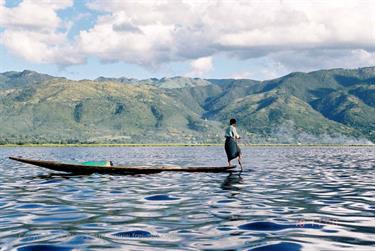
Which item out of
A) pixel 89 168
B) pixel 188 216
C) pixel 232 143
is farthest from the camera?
pixel 232 143

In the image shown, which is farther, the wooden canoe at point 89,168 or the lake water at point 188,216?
the wooden canoe at point 89,168

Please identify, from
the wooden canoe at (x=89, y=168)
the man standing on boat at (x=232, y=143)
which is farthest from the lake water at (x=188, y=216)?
the man standing on boat at (x=232, y=143)

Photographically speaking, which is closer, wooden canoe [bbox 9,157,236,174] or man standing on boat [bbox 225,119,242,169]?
wooden canoe [bbox 9,157,236,174]

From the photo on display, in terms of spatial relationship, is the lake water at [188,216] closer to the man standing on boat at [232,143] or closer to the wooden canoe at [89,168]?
the wooden canoe at [89,168]

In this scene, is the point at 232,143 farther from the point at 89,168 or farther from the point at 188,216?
the point at 188,216

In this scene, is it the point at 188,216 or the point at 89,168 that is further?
the point at 89,168

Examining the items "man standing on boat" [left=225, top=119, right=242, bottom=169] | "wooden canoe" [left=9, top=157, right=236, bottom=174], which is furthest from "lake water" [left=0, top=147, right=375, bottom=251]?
"man standing on boat" [left=225, top=119, right=242, bottom=169]

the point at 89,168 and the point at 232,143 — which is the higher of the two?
the point at 232,143

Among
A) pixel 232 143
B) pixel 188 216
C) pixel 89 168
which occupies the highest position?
pixel 232 143

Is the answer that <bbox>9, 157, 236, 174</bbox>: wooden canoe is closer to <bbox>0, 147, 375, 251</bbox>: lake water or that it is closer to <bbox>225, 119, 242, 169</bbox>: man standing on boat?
<bbox>225, 119, 242, 169</bbox>: man standing on boat

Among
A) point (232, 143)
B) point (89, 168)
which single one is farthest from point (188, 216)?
point (232, 143)

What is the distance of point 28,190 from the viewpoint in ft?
87.1

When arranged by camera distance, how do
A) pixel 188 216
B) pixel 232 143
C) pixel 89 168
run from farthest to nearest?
pixel 232 143
pixel 89 168
pixel 188 216

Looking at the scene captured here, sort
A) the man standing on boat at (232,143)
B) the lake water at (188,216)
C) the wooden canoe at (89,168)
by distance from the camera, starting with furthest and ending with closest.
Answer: the man standing on boat at (232,143)
the wooden canoe at (89,168)
the lake water at (188,216)
